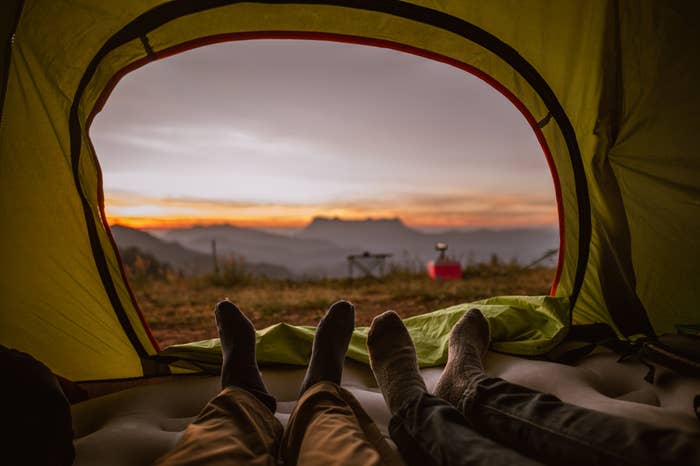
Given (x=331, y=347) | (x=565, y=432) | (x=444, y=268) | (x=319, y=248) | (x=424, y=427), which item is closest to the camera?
(x=565, y=432)

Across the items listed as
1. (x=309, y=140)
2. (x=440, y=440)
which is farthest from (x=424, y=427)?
(x=309, y=140)

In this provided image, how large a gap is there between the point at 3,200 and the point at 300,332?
1100 mm

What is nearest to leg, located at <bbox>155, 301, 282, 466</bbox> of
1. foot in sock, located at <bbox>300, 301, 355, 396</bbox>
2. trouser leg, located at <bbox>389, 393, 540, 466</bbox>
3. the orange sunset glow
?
foot in sock, located at <bbox>300, 301, 355, 396</bbox>

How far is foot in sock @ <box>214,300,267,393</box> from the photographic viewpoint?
3.92 ft

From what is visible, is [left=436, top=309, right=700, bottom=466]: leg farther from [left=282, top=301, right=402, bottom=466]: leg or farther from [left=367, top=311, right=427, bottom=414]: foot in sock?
[left=282, top=301, right=402, bottom=466]: leg

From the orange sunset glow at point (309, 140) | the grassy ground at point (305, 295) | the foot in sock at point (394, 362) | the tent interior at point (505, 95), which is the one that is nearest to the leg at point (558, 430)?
the foot in sock at point (394, 362)

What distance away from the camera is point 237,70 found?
2.62 meters

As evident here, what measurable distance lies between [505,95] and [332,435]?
1523 mm

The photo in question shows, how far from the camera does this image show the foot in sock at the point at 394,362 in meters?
1.08

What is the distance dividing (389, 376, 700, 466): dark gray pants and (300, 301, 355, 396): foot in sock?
324 mm

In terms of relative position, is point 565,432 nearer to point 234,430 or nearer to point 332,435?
point 332,435

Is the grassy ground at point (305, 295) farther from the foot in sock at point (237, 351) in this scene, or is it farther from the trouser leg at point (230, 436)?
the trouser leg at point (230, 436)

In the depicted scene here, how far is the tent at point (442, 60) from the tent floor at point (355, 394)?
18 cm

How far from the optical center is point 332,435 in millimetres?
766
